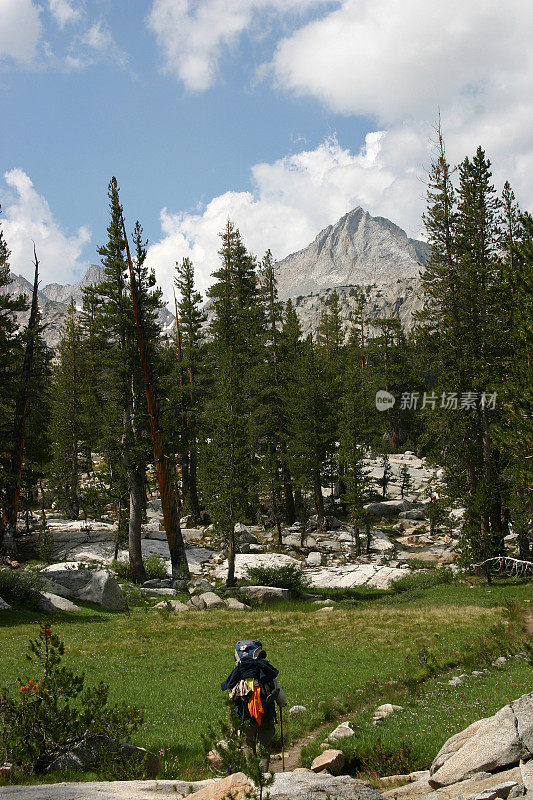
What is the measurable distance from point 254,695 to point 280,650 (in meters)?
10.2

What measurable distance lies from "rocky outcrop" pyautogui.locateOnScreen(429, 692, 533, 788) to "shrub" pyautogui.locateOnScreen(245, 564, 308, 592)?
2071cm

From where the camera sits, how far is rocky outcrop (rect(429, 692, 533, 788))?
19.1ft

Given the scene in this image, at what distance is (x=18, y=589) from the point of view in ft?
67.7

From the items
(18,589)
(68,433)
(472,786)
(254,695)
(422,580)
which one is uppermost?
(68,433)

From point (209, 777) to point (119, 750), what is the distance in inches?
56.9

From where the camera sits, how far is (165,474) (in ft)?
87.2

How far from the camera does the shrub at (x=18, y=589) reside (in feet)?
67.1

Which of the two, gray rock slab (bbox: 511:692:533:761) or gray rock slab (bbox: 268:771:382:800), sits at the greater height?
gray rock slab (bbox: 511:692:533:761)

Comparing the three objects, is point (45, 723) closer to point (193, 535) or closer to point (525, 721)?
point (525, 721)

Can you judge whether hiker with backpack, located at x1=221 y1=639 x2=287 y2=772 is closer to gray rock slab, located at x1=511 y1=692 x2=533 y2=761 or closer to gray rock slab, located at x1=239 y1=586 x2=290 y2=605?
gray rock slab, located at x1=511 y1=692 x2=533 y2=761

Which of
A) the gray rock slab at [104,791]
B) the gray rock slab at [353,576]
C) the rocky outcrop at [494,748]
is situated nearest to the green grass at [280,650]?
the gray rock slab at [104,791]

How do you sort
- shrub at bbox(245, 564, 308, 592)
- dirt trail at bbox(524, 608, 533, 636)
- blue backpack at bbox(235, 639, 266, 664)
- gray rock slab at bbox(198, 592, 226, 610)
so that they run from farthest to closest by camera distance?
shrub at bbox(245, 564, 308, 592) < gray rock slab at bbox(198, 592, 226, 610) < dirt trail at bbox(524, 608, 533, 636) < blue backpack at bbox(235, 639, 266, 664)

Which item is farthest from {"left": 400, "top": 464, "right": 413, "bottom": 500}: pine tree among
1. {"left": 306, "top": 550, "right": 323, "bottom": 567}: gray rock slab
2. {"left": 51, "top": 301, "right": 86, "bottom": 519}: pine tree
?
{"left": 51, "top": 301, "right": 86, "bottom": 519}: pine tree

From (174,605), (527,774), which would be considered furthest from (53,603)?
(527,774)
